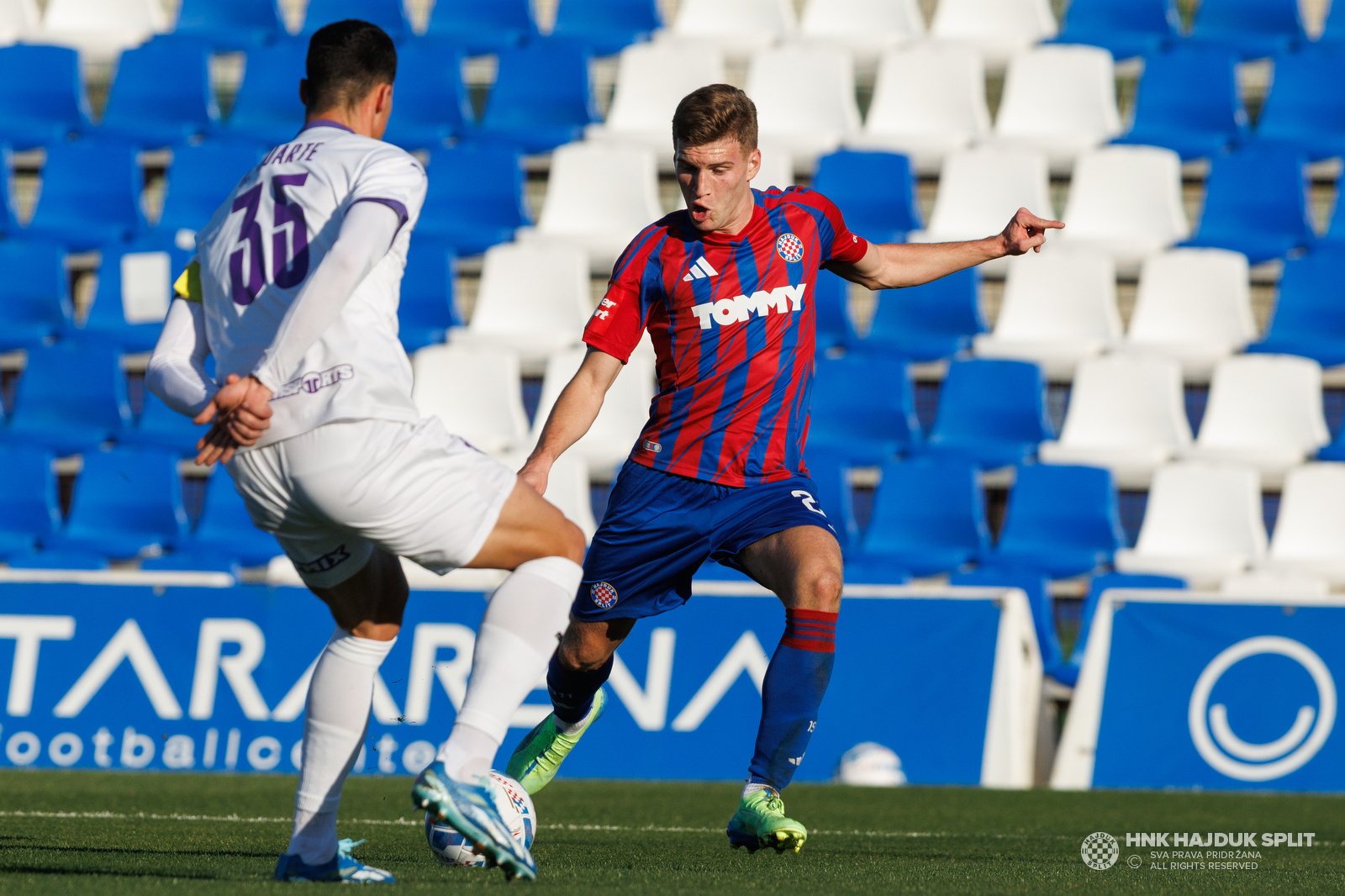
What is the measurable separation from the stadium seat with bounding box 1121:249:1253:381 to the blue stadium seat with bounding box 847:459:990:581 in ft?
6.76

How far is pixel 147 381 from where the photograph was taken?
3.22 meters

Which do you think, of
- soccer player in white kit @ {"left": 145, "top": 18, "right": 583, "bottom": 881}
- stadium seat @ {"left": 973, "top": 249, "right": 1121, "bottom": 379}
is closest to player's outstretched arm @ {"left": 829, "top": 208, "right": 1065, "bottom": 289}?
soccer player in white kit @ {"left": 145, "top": 18, "right": 583, "bottom": 881}

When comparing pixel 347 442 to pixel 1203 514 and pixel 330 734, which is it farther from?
pixel 1203 514

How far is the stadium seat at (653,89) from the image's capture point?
39.5ft

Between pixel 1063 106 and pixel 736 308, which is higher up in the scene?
pixel 1063 106

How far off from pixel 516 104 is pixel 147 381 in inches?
369

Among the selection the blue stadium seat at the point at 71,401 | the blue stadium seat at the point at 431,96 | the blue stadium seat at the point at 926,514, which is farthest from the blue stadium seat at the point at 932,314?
the blue stadium seat at the point at 71,401

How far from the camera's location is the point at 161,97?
1230 centimetres

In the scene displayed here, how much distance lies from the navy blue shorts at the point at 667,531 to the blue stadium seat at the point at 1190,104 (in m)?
8.69

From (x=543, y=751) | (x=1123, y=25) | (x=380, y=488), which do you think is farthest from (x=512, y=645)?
(x=1123, y=25)

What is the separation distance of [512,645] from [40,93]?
10785 mm

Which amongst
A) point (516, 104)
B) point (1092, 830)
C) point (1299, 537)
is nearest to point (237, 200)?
point (1092, 830)

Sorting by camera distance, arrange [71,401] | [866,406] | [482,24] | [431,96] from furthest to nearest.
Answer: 1. [482,24]
2. [431,96]
3. [71,401]
4. [866,406]

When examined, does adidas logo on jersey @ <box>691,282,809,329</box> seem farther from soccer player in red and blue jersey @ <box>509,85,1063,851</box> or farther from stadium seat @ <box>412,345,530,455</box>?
stadium seat @ <box>412,345,530,455</box>
